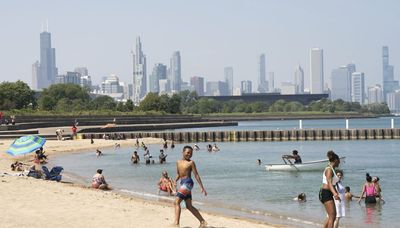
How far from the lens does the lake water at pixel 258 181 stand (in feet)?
91.8

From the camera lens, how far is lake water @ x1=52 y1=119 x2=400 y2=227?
27969 mm

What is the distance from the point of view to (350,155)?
73125 millimetres

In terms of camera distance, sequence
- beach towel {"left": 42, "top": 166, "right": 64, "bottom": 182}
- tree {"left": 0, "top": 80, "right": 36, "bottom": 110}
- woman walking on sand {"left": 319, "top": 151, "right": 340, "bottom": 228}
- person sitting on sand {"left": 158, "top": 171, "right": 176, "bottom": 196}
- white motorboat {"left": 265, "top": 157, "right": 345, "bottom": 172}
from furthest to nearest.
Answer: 1. tree {"left": 0, "top": 80, "right": 36, "bottom": 110}
2. white motorboat {"left": 265, "top": 157, "right": 345, "bottom": 172}
3. beach towel {"left": 42, "top": 166, "right": 64, "bottom": 182}
4. person sitting on sand {"left": 158, "top": 171, "right": 176, "bottom": 196}
5. woman walking on sand {"left": 319, "top": 151, "right": 340, "bottom": 228}

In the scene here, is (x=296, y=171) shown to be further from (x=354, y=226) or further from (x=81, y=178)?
(x=354, y=226)

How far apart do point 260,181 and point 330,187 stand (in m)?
26.8

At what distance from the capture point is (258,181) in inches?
1711

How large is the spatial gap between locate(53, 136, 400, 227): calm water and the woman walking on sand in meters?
7.73

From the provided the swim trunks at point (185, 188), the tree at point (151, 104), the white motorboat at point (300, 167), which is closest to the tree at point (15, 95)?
the tree at point (151, 104)

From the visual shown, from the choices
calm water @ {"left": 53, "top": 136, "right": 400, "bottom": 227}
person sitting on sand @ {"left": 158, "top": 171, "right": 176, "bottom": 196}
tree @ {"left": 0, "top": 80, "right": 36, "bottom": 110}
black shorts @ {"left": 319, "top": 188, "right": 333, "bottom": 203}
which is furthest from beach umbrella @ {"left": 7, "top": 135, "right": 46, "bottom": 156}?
tree @ {"left": 0, "top": 80, "right": 36, "bottom": 110}

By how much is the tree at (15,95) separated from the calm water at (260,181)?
75.9 meters

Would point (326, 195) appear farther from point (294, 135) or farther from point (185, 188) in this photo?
point (294, 135)

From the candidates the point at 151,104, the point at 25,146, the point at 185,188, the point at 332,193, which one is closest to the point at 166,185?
the point at 25,146

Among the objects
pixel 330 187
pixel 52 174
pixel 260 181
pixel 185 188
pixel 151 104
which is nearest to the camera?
pixel 330 187

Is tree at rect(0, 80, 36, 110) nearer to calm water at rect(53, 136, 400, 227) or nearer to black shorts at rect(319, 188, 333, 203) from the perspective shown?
calm water at rect(53, 136, 400, 227)
